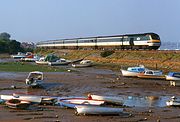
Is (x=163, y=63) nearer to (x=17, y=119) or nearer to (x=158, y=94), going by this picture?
(x=158, y=94)

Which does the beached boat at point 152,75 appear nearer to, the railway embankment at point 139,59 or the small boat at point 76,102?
the railway embankment at point 139,59

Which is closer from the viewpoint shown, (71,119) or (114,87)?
(71,119)

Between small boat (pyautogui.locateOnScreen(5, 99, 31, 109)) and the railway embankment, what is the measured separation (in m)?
32.7

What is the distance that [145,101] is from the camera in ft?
96.8

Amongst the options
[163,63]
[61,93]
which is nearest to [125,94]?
[61,93]

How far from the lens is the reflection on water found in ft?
91.3

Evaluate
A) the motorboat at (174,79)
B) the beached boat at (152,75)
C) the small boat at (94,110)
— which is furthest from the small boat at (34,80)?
the beached boat at (152,75)

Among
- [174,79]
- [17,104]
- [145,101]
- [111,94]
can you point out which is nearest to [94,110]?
[17,104]

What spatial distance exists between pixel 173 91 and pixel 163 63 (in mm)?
24593

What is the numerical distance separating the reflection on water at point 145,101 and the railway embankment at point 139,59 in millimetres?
23273

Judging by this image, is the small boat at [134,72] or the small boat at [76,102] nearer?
the small boat at [76,102]

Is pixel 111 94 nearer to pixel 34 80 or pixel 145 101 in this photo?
pixel 145 101

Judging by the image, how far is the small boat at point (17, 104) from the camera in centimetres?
2436

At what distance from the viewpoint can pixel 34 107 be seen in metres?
25.3
